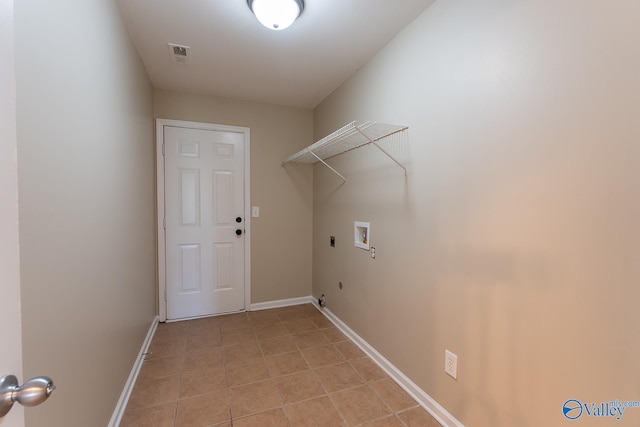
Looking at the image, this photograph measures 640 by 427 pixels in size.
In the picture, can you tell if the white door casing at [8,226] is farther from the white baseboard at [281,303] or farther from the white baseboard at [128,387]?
the white baseboard at [281,303]

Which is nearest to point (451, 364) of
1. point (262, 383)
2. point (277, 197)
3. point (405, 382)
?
point (405, 382)

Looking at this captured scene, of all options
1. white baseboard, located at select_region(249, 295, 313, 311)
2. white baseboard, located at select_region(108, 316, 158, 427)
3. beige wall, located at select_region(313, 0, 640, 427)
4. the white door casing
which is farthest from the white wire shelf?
white baseboard, located at select_region(108, 316, 158, 427)

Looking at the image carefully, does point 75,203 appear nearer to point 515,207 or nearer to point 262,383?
point 262,383

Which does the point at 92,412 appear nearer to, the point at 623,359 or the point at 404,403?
the point at 404,403

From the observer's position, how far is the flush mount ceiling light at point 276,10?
1.56m

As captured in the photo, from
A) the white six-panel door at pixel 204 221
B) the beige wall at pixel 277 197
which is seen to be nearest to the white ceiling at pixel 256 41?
the beige wall at pixel 277 197

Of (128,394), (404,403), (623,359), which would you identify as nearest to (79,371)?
(128,394)

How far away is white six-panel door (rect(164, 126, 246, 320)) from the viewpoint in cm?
293

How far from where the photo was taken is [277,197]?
3340mm

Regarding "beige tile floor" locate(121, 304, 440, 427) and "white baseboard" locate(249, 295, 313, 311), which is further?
"white baseboard" locate(249, 295, 313, 311)

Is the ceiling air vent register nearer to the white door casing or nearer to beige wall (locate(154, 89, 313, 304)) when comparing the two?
beige wall (locate(154, 89, 313, 304))

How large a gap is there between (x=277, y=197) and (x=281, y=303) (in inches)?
50.2

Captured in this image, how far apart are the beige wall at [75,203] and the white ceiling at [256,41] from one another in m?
0.28

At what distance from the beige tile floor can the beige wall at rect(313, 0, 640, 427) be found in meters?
0.31
